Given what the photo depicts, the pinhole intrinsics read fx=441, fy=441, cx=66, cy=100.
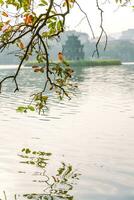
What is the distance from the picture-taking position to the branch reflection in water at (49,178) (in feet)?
49.5

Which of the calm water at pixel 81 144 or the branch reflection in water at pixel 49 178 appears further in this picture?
the calm water at pixel 81 144

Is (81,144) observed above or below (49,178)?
below

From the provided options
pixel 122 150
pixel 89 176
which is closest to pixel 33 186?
pixel 89 176

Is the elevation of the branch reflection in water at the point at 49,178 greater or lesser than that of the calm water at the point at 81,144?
greater

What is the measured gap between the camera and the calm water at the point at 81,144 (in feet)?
53.3

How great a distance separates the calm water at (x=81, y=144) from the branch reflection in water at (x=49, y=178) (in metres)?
0.30

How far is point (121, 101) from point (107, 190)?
3366 centimetres

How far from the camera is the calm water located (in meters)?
16.2

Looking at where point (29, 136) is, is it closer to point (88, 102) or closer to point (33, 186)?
point (33, 186)

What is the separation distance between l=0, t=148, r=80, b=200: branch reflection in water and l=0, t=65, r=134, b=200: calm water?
303mm

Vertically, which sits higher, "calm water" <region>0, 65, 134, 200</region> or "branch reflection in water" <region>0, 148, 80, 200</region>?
"branch reflection in water" <region>0, 148, 80, 200</region>

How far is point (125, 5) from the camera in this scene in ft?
32.3

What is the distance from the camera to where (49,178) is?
1725cm

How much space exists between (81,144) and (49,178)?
733cm
